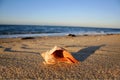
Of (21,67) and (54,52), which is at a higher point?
(54,52)

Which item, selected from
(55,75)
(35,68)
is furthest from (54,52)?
(55,75)

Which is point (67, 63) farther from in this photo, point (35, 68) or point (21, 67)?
point (21, 67)

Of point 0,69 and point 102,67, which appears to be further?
point 102,67

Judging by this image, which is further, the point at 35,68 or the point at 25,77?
the point at 35,68

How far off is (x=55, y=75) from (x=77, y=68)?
0.49m

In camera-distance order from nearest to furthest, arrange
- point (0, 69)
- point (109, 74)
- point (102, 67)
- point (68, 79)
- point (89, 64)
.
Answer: point (68, 79)
point (109, 74)
point (0, 69)
point (102, 67)
point (89, 64)

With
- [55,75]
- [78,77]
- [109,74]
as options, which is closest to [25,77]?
[55,75]

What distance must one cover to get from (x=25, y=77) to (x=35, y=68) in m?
0.45

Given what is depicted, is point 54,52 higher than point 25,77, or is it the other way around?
point 54,52

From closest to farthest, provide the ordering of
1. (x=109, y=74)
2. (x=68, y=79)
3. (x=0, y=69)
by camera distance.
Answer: (x=68, y=79) < (x=109, y=74) < (x=0, y=69)

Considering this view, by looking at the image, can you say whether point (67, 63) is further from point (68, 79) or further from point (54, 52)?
point (68, 79)

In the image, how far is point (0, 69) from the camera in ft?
8.75

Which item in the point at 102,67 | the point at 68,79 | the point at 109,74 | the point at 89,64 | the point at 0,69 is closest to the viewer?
the point at 68,79

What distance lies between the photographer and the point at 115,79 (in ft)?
7.50
